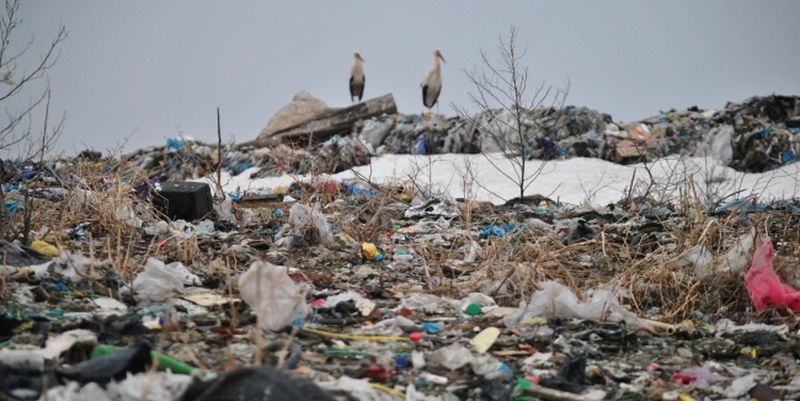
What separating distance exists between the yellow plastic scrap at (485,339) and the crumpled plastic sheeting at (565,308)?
0.21 metres

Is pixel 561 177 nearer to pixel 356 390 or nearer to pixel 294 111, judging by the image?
pixel 294 111

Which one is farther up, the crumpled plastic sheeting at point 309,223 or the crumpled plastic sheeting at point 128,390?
the crumpled plastic sheeting at point 309,223

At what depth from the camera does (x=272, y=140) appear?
16734mm

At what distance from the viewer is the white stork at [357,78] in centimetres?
2095

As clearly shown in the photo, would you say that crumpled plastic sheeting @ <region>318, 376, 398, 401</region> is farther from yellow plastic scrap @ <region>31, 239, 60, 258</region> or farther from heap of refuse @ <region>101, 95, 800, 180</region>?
heap of refuse @ <region>101, 95, 800, 180</region>

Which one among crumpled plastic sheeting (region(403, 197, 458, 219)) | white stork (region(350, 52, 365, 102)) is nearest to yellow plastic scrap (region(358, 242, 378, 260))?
crumpled plastic sheeting (region(403, 197, 458, 219))

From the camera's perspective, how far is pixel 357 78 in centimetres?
2109

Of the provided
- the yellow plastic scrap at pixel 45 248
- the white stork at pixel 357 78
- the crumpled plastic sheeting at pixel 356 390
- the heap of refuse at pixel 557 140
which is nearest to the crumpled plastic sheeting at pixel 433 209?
the yellow plastic scrap at pixel 45 248

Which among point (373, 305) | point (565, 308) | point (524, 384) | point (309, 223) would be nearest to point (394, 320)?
point (373, 305)

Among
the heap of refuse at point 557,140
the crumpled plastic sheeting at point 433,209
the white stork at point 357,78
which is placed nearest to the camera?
the crumpled plastic sheeting at point 433,209

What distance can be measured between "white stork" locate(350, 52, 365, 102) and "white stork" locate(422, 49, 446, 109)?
2.09m

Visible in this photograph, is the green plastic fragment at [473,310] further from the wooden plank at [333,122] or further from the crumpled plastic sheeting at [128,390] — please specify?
the wooden plank at [333,122]

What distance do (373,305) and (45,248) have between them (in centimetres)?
212

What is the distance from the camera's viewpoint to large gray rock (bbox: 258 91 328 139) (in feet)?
64.5
